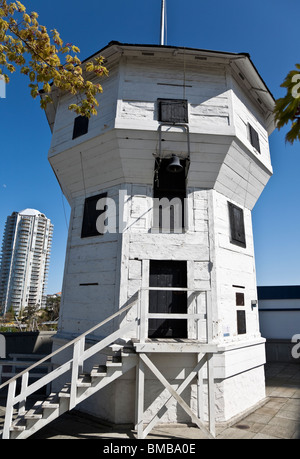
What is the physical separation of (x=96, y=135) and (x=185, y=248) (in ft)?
16.4

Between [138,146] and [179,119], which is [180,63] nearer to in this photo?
[179,119]

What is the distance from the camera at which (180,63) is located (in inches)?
383

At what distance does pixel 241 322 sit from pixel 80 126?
9612 millimetres

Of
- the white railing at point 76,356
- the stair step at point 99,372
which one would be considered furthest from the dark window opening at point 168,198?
the stair step at point 99,372

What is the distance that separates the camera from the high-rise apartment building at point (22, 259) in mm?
111375

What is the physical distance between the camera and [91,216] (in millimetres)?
9977

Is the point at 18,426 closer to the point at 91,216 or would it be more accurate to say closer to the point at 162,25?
the point at 91,216

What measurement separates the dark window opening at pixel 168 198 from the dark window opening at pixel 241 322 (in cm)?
391

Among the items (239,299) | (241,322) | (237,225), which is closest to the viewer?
(241,322)

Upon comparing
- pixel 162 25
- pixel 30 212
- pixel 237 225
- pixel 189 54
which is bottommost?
pixel 237 225

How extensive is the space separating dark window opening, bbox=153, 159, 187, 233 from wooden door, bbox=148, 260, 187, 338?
50.3 inches

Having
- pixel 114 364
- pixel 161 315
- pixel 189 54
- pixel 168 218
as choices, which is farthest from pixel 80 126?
pixel 114 364

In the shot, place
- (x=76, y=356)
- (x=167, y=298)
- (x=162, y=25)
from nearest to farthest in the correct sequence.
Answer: (x=76, y=356) → (x=167, y=298) → (x=162, y=25)

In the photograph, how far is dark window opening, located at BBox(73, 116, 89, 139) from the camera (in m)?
9.91
